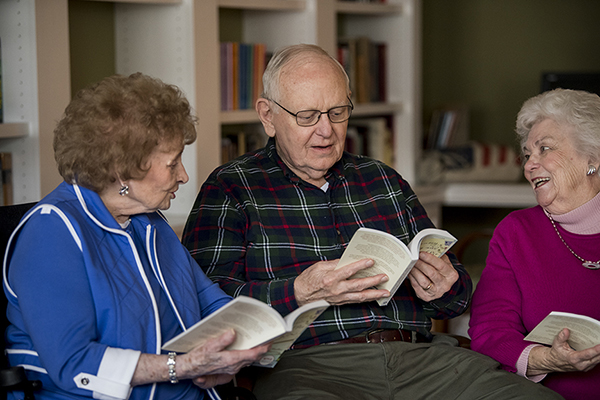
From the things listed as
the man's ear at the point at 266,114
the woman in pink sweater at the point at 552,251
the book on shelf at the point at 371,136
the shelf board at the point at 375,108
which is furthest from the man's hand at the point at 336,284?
the book on shelf at the point at 371,136

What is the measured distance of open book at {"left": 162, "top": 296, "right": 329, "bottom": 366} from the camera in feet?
4.16

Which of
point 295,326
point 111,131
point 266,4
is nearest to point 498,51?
point 266,4

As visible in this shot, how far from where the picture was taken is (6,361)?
1355 mm

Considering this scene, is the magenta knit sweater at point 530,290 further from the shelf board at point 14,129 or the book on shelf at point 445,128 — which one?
the book on shelf at point 445,128

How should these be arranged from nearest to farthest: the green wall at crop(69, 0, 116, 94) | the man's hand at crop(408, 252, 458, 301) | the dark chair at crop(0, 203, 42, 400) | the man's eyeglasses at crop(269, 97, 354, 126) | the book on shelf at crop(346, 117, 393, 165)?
1. the dark chair at crop(0, 203, 42, 400)
2. the man's hand at crop(408, 252, 458, 301)
3. the man's eyeglasses at crop(269, 97, 354, 126)
4. the green wall at crop(69, 0, 116, 94)
5. the book on shelf at crop(346, 117, 393, 165)

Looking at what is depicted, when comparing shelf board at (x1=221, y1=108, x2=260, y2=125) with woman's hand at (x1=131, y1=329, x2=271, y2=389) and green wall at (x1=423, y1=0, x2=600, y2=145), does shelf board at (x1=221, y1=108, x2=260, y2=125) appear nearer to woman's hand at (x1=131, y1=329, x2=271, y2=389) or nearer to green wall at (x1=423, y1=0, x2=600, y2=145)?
woman's hand at (x1=131, y1=329, x2=271, y2=389)

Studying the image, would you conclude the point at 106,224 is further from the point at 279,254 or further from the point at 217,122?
the point at 217,122

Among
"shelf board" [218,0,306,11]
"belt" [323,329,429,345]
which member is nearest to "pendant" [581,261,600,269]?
"belt" [323,329,429,345]

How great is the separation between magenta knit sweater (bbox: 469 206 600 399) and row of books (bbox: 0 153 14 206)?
1575 millimetres

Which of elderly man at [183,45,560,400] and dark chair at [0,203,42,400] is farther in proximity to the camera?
elderly man at [183,45,560,400]

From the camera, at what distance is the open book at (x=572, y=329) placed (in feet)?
4.91

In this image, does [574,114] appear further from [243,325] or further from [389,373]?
[243,325]

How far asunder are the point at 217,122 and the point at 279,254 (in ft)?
3.63

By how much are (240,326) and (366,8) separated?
2.66 m
